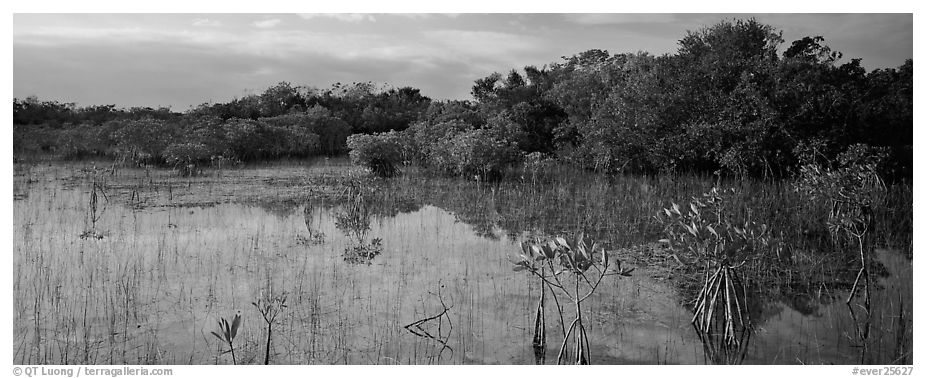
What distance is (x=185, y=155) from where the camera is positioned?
10.9 meters

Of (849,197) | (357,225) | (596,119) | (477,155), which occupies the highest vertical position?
(596,119)

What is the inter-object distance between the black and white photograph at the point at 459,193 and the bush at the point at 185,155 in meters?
0.04

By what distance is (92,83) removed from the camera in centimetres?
761

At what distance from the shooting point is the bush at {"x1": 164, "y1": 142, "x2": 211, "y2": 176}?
10742mm

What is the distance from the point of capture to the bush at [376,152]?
1083 centimetres

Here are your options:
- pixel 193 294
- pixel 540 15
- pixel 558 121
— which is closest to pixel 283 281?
pixel 193 294

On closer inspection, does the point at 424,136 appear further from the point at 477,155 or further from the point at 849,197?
the point at 849,197

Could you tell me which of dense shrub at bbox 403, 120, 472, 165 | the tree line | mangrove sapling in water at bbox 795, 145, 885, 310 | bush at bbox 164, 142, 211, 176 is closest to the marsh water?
mangrove sapling in water at bbox 795, 145, 885, 310

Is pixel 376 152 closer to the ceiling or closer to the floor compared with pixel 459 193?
closer to the ceiling

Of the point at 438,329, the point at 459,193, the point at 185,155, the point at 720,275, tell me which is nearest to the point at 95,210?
the point at 185,155

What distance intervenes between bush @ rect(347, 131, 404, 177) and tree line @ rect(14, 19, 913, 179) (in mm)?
23

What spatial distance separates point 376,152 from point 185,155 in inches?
120

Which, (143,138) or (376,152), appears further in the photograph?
(376,152)

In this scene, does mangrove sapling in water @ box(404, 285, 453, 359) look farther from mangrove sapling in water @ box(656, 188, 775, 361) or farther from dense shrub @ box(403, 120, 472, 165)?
dense shrub @ box(403, 120, 472, 165)
